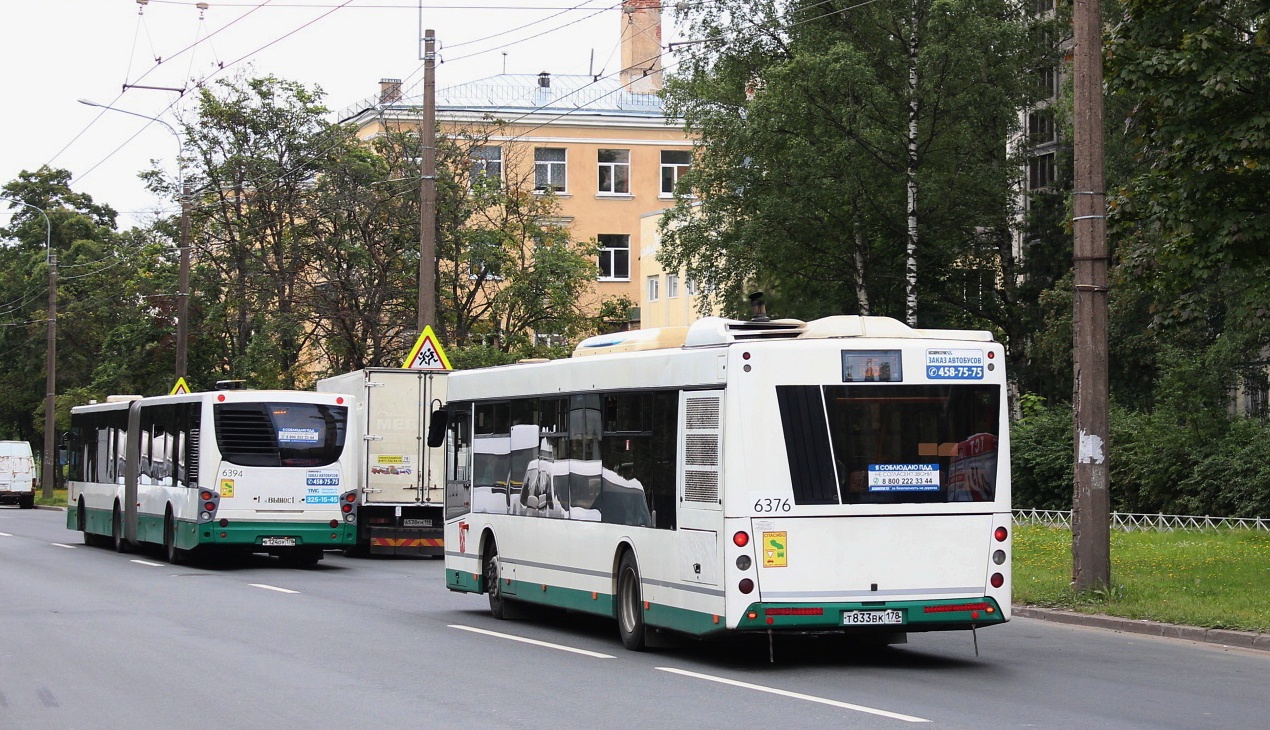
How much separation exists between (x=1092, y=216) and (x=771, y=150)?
1049 inches

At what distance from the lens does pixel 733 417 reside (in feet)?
42.9

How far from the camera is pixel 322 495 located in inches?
1075

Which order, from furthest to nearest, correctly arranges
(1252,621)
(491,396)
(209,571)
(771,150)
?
(771,150) < (209,571) < (491,396) < (1252,621)

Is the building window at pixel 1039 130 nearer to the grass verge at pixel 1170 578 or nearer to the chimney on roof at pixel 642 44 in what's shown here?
the chimney on roof at pixel 642 44

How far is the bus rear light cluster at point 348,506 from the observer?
27422 millimetres

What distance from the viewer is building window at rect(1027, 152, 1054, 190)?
5238 centimetres

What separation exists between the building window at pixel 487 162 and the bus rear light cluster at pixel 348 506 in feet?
74.9

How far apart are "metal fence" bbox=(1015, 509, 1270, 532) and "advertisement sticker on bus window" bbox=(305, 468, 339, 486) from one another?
13.7 m

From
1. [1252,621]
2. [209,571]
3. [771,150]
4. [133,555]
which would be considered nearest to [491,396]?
[1252,621]

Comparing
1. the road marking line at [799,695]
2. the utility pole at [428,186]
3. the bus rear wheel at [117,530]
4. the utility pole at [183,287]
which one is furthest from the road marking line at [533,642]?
the utility pole at [183,287]

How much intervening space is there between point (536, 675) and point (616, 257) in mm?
60214

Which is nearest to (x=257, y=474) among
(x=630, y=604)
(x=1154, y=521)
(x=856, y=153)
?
(x=630, y=604)

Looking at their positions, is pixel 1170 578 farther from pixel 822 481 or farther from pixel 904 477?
pixel 822 481

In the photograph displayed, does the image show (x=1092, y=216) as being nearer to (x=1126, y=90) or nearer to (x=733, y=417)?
(x=1126, y=90)
